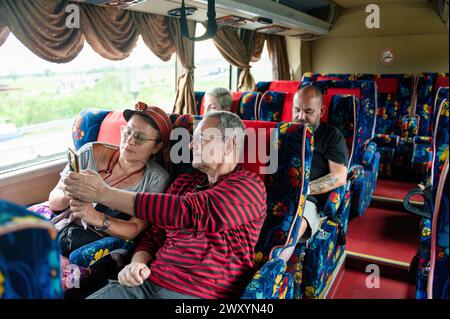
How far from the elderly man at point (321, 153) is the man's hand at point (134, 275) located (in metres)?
1.12

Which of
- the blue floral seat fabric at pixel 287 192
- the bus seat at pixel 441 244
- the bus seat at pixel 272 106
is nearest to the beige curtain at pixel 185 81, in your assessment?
the bus seat at pixel 272 106

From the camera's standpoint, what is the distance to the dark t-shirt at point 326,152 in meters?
2.46

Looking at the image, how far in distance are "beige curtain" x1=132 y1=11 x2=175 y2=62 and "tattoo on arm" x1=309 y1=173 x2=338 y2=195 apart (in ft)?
6.64

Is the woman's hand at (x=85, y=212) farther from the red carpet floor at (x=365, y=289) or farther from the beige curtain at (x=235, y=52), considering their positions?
the beige curtain at (x=235, y=52)

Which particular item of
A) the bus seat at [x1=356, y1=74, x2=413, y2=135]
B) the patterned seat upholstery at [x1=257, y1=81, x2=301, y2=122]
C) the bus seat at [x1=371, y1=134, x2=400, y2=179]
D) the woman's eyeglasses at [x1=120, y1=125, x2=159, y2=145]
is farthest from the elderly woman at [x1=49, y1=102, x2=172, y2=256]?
the bus seat at [x1=356, y1=74, x2=413, y2=135]

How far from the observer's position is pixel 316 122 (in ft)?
8.49

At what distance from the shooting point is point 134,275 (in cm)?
151

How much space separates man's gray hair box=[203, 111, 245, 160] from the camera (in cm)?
153

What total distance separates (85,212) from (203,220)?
1.59 ft

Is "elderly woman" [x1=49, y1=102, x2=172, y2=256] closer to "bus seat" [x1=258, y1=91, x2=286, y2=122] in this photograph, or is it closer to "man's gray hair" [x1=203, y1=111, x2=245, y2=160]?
"man's gray hair" [x1=203, y1=111, x2=245, y2=160]
